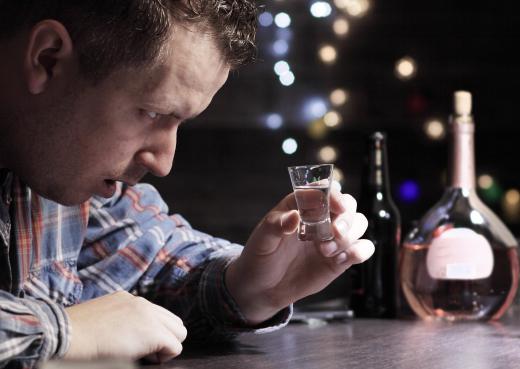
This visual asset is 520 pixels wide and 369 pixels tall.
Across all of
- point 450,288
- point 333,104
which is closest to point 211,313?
point 450,288

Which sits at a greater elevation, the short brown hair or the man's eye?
the short brown hair

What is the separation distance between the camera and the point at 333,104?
10.4 ft

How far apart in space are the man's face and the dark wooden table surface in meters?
0.29

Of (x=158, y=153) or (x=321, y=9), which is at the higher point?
(x=321, y=9)

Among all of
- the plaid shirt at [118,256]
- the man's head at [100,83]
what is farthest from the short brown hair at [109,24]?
the plaid shirt at [118,256]

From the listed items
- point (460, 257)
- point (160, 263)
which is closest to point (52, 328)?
point (160, 263)

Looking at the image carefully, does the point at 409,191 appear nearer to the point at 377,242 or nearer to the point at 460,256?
the point at 377,242

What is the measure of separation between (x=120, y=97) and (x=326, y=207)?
32 centimetres

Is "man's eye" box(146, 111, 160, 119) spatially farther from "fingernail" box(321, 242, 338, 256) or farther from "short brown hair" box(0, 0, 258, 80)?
"fingernail" box(321, 242, 338, 256)

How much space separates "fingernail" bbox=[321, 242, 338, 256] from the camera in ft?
4.16

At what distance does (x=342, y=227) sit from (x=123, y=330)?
0.36 meters

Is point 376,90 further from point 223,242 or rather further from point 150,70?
point 150,70

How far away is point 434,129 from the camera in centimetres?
311

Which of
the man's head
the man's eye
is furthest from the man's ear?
the man's eye
